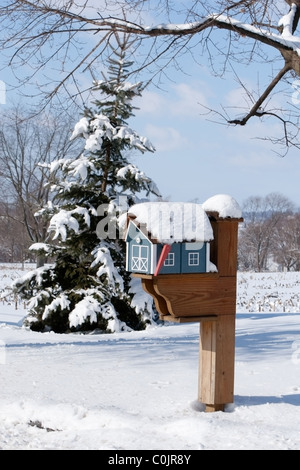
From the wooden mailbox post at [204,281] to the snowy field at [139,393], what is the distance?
33cm

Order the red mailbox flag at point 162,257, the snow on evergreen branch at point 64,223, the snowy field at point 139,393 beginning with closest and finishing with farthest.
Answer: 1. the snowy field at point 139,393
2. the red mailbox flag at point 162,257
3. the snow on evergreen branch at point 64,223

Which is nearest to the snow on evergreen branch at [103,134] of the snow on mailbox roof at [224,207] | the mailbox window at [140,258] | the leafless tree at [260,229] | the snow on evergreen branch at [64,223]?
the snow on evergreen branch at [64,223]

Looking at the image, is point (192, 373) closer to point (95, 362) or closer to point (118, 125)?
point (95, 362)

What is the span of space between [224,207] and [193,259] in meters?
0.54

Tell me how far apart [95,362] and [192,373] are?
1.23 m

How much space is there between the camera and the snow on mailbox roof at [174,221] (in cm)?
448

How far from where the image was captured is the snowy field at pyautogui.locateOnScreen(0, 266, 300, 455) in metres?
3.99

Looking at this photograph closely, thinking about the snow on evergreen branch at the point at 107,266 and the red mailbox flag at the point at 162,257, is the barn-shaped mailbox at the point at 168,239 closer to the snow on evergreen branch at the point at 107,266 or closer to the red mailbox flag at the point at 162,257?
the red mailbox flag at the point at 162,257

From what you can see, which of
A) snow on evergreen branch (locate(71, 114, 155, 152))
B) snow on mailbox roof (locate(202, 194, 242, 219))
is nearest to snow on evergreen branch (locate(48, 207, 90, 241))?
snow on evergreen branch (locate(71, 114, 155, 152))

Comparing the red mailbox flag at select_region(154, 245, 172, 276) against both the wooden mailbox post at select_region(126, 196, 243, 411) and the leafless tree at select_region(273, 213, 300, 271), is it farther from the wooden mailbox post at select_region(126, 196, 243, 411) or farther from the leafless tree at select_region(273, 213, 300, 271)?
the leafless tree at select_region(273, 213, 300, 271)

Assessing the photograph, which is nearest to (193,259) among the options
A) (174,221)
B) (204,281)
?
(204,281)

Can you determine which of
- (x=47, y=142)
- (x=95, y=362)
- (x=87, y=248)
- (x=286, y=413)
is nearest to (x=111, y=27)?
(x=95, y=362)

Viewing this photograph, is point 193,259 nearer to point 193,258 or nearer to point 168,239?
point 193,258

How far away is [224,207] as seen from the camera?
15.6 feet
